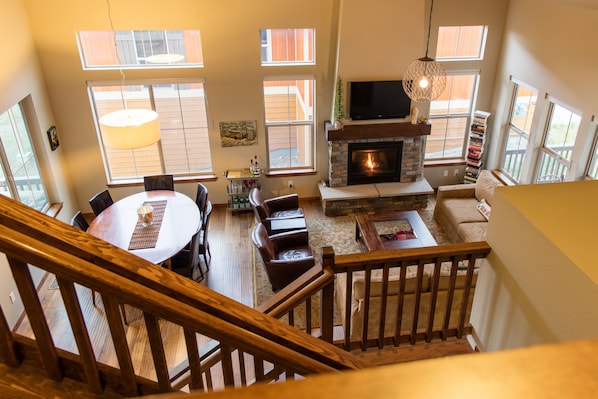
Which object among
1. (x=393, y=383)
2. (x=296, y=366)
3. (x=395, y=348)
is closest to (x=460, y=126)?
(x=395, y=348)

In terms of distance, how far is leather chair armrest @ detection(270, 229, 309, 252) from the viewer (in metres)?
6.21

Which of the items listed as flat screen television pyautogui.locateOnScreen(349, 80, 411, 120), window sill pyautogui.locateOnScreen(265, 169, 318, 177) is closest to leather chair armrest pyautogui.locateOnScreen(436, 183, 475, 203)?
flat screen television pyautogui.locateOnScreen(349, 80, 411, 120)

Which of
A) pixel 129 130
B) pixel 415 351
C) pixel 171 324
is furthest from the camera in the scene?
pixel 171 324

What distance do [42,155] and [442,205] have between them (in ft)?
19.9

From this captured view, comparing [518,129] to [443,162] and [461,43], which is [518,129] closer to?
[443,162]

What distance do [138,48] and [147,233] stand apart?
10.0 feet

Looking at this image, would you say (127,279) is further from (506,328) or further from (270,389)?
(506,328)

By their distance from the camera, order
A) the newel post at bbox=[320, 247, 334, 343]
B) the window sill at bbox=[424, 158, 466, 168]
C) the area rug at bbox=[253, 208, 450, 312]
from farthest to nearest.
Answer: the window sill at bbox=[424, 158, 466, 168]
the area rug at bbox=[253, 208, 450, 312]
the newel post at bbox=[320, 247, 334, 343]

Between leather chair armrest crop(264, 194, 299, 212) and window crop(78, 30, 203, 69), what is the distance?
2.50m

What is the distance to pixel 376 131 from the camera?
771cm

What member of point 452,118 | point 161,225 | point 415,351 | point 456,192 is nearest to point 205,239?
point 161,225

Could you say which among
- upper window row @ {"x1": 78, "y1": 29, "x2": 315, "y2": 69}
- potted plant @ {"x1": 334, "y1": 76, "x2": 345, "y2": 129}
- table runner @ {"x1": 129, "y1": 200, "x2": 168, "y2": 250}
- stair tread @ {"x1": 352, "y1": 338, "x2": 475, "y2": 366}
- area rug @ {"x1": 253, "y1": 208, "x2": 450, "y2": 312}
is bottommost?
area rug @ {"x1": 253, "y1": 208, "x2": 450, "y2": 312}

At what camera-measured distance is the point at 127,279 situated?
3.81 feet

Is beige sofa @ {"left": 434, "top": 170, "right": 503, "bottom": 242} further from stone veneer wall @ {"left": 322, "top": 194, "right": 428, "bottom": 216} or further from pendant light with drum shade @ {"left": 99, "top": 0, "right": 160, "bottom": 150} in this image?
pendant light with drum shade @ {"left": 99, "top": 0, "right": 160, "bottom": 150}
